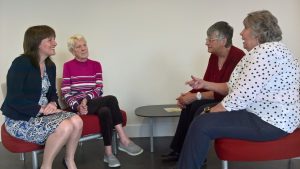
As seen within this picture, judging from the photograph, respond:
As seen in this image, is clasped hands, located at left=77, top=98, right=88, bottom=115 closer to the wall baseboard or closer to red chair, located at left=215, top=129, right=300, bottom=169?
Result: the wall baseboard

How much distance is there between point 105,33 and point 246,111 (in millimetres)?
2106

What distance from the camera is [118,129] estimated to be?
3.24 metres

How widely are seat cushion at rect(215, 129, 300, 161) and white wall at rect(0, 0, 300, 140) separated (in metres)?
1.82

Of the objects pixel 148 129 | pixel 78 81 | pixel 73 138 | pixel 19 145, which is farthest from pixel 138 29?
pixel 19 145

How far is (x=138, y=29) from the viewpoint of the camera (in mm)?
3836

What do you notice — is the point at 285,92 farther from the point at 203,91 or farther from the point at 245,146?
the point at 203,91

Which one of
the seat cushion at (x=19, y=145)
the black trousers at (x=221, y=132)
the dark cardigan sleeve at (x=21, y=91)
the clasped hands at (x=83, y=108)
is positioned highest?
the dark cardigan sleeve at (x=21, y=91)

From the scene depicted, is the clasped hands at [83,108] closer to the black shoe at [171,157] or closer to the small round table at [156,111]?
the small round table at [156,111]

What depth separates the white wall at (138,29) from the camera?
12.4 ft

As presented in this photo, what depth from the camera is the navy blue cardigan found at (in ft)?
8.29

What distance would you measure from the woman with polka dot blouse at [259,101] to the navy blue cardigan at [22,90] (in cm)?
120

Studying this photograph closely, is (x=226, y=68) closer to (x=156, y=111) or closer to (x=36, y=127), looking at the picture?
(x=156, y=111)

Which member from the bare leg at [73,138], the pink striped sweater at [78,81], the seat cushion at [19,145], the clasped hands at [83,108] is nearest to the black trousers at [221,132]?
the bare leg at [73,138]

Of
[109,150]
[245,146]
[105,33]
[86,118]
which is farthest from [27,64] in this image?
[245,146]
